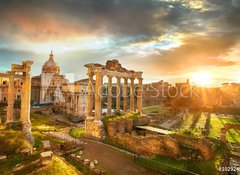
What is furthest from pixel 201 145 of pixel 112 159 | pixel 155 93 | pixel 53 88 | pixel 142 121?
pixel 155 93

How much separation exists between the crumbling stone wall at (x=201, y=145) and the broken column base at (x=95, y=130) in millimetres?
8165

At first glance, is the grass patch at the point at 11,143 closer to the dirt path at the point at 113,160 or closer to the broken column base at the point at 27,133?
the broken column base at the point at 27,133

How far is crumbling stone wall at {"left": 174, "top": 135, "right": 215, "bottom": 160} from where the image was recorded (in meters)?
12.9

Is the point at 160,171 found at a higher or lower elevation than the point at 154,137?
lower

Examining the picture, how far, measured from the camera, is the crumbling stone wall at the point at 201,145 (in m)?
12.9

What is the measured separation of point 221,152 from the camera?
14.5 metres

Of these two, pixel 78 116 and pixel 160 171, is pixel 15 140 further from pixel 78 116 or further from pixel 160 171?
pixel 78 116

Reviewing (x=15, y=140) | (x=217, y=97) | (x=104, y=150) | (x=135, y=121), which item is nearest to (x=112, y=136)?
(x=104, y=150)

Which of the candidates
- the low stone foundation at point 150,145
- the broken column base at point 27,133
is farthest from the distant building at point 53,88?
the low stone foundation at point 150,145

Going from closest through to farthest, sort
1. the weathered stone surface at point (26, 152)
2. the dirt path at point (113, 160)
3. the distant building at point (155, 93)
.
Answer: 1. the dirt path at point (113, 160)
2. the weathered stone surface at point (26, 152)
3. the distant building at point (155, 93)

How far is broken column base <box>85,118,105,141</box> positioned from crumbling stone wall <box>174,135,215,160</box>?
8165 millimetres

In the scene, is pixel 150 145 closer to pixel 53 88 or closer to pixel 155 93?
pixel 53 88

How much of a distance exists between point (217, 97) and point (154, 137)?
59.7m

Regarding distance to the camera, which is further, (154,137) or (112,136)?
(112,136)
